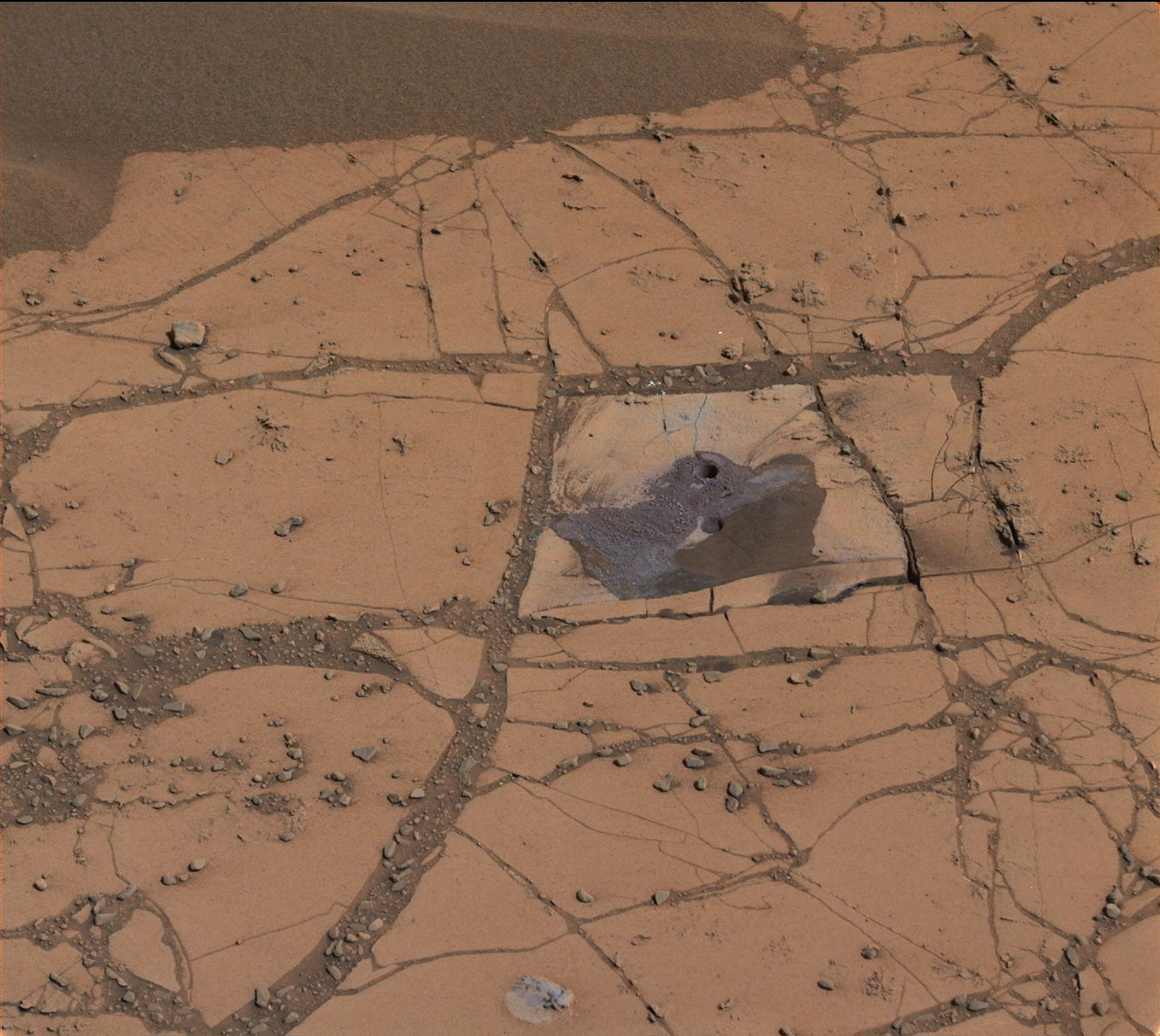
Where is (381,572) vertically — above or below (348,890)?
above

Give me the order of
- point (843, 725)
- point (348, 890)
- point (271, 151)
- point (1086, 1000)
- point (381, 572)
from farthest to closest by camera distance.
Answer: point (271, 151) < point (381, 572) < point (843, 725) < point (348, 890) < point (1086, 1000)

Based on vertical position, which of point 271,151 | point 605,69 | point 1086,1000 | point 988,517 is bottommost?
point 1086,1000

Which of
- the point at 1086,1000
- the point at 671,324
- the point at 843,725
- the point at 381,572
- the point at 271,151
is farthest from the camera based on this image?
the point at 271,151

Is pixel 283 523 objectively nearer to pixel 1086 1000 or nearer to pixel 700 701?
pixel 700 701

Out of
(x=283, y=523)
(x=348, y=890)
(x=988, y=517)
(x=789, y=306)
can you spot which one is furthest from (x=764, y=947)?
Answer: (x=789, y=306)

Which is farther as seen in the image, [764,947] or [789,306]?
[789,306]

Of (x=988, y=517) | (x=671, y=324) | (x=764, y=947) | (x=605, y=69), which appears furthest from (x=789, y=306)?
(x=764, y=947)
